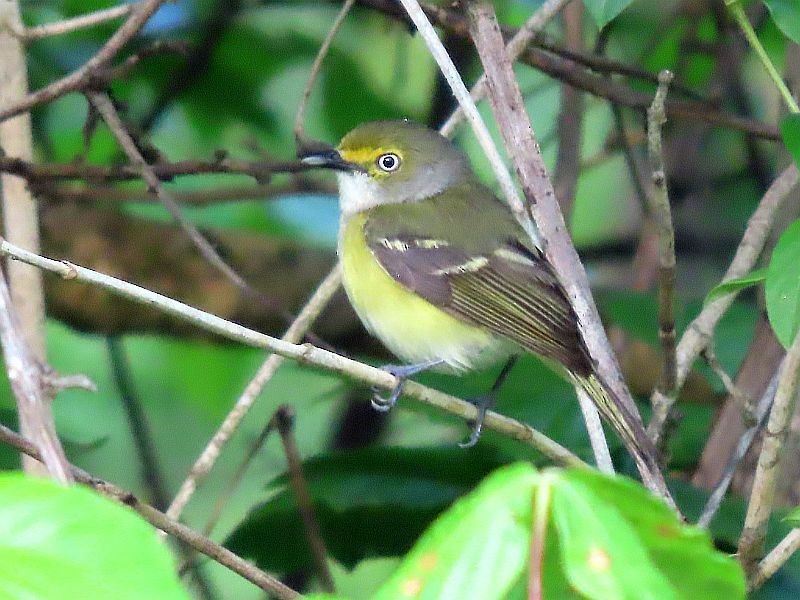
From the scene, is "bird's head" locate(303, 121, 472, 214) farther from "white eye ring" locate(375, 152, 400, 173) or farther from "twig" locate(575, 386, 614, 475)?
"twig" locate(575, 386, 614, 475)

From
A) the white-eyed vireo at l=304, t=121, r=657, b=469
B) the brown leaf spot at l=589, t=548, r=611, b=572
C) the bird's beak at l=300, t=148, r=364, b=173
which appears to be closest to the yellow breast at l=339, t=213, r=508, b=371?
the white-eyed vireo at l=304, t=121, r=657, b=469

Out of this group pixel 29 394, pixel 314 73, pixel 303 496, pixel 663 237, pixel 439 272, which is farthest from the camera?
pixel 439 272

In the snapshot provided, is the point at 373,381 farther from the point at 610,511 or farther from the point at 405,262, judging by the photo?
the point at 405,262

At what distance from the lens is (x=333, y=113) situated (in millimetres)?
5184

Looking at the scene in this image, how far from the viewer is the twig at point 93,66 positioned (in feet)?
10.6

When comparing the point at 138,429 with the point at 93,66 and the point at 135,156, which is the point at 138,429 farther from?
the point at 93,66

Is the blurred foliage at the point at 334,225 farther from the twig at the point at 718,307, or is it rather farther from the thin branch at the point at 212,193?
→ the twig at the point at 718,307

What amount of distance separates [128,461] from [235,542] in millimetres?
2651

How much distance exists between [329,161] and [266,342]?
2.10 metres

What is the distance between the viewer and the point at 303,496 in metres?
3.38

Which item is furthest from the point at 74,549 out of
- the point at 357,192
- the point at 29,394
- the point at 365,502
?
the point at 357,192

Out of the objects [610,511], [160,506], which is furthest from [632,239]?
[610,511]

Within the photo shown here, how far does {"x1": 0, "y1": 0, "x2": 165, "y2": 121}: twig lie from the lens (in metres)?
3.24

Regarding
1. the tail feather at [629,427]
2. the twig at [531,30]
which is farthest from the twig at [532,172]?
the twig at [531,30]
